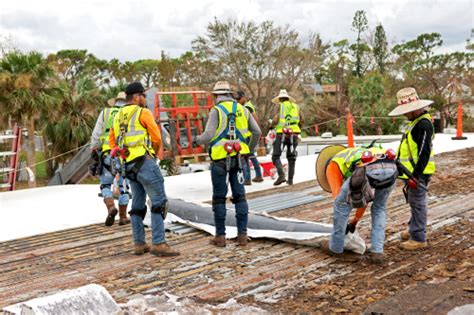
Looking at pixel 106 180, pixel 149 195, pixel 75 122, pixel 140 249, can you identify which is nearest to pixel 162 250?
pixel 140 249

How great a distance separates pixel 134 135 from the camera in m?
5.18

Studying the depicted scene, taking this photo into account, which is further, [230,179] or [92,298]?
[230,179]

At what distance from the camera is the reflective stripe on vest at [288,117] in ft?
30.9

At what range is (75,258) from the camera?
5.34 m

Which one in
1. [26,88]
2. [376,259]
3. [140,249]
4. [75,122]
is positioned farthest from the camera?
[75,122]

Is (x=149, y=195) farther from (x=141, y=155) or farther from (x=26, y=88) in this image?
(x=26, y=88)

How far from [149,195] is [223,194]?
2.58 ft

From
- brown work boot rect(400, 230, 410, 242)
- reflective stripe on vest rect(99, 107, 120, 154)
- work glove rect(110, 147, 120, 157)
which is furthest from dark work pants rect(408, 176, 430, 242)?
reflective stripe on vest rect(99, 107, 120, 154)

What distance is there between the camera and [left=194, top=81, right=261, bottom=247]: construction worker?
5.50m

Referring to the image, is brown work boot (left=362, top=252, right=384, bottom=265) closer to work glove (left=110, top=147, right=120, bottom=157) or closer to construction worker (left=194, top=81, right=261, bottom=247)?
construction worker (left=194, top=81, right=261, bottom=247)

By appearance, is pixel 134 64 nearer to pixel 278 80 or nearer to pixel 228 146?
pixel 278 80

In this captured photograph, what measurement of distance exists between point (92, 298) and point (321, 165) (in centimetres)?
236

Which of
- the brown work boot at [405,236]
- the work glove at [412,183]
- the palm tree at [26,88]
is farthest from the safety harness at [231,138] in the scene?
the palm tree at [26,88]

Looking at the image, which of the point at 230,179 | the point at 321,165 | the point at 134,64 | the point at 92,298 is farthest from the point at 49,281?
the point at 134,64
